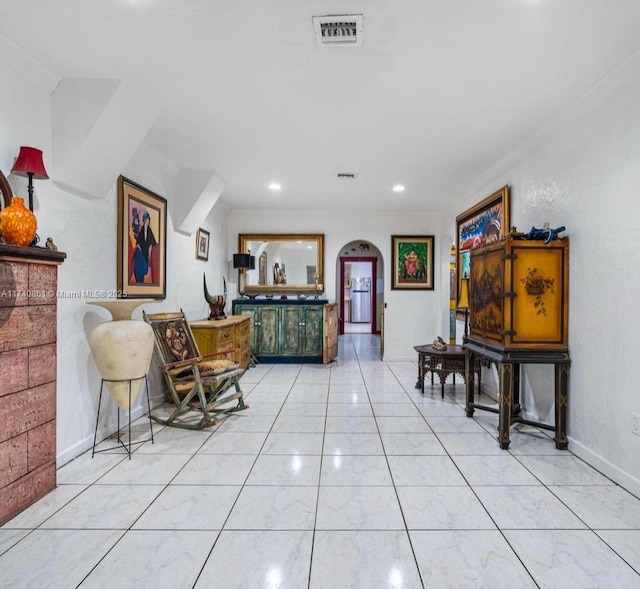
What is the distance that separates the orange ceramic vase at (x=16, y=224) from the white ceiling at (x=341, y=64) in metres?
0.96

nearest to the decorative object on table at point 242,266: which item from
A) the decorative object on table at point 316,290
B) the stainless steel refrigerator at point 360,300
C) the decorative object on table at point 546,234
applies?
the decorative object on table at point 316,290

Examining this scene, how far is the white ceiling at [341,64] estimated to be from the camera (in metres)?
1.88

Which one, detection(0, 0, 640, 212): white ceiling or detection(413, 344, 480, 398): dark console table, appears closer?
detection(0, 0, 640, 212): white ceiling

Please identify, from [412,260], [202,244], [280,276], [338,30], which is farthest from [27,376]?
[412,260]

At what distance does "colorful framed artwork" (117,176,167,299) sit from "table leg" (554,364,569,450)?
12.0 feet

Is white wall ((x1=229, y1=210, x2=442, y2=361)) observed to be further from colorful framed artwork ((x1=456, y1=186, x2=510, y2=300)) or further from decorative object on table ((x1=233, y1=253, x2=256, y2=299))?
colorful framed artwork ((x1=456, y1=186, x2=510, y2=300))

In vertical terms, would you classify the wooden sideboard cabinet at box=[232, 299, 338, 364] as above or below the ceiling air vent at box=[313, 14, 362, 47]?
below

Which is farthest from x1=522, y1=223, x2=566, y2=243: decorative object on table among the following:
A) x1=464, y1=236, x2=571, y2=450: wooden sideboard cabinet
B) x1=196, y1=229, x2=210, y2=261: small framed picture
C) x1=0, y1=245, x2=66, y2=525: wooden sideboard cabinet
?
x1=196, y1=229, x2=210, y2=261: small framed picture

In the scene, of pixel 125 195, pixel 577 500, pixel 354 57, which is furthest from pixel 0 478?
pixel 577 500

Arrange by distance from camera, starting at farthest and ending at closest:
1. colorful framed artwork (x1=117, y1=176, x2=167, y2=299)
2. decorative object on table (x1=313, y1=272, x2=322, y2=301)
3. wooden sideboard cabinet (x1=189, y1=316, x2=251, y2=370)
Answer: decorative object on table (x1=313, y1=272, x2=322, y2=301) → wooden sideboard cabinet (x1=189, y1=316, x2=251, y2=370) → colorful framed artwork (x1=117, y1=176, x2=167, y2=299)

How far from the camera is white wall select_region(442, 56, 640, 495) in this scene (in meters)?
2.32

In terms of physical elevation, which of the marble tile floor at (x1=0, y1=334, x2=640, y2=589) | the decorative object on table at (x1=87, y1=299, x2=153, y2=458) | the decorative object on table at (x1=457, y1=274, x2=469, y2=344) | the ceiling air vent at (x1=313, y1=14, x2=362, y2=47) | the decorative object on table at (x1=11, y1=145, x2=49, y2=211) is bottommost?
the marble tile floor at (x1=0, y1=334, x2=640, y2=589)

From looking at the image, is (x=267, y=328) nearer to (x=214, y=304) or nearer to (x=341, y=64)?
(x=214, y=304)

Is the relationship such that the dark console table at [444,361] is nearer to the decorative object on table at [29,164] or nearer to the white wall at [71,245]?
the white wall at [71,245]
